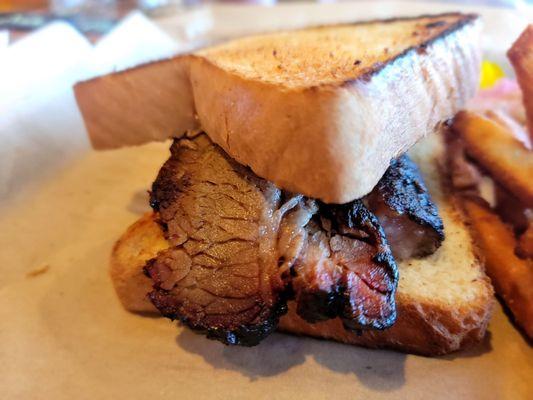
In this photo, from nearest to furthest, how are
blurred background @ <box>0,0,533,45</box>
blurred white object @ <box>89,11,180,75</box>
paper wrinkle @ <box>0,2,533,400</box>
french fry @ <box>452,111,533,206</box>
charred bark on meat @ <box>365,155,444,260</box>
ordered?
paper wrinkle @ <box>0,2,533,400</box> → charred bark on meat @ <box>365,155,444,260</box> → french fry @ <box>452,111,533,206</box> → blurred white object @ <box>89,11,180,75</box> → blurred background @ <box>0,0,533,45</box>

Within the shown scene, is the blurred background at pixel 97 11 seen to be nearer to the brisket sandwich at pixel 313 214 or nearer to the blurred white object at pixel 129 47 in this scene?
the blurred white object at pixel 129 47

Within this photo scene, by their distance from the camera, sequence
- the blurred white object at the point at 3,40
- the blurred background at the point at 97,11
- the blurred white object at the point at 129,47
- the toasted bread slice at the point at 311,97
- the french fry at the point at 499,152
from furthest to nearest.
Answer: the blurred background at the point at 97,11, the blurred white object at the point at 129,47, the blurred white object at the point at 3,40, the french fry at the point at 499,152, the toasted bread slice at the point at 311,97

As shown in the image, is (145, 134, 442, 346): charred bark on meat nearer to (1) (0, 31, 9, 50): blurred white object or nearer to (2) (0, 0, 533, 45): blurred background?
(1) (0, 31, 9, 50): blurred white object

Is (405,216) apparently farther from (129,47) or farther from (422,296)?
(129,47)

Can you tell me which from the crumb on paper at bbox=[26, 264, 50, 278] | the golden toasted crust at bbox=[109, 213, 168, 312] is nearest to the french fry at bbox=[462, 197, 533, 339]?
the golden toasted crust at bbox=[109, 213, 168, 312]

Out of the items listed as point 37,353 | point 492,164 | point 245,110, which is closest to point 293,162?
point 245,110

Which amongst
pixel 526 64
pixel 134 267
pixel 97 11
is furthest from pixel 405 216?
pixel 97 11

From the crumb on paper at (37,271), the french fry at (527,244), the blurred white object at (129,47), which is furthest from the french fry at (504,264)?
the blurred white object at (129,47)
